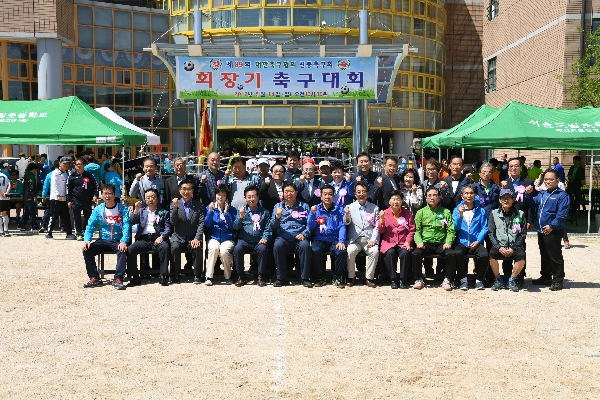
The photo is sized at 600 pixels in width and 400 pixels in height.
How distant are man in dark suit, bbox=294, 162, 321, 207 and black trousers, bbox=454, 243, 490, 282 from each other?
223 centimetres

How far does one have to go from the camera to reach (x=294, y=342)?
6.66m

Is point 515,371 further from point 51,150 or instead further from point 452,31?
point 452,31

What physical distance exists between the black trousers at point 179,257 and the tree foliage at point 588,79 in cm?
1703

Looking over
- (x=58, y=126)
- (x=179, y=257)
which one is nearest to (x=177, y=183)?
(x=179, y=257)

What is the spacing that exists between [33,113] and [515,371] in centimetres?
1375

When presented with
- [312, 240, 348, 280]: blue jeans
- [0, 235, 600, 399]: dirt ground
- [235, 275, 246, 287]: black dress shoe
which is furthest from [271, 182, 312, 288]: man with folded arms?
[235, 275, 246, 287]: black dress shoe

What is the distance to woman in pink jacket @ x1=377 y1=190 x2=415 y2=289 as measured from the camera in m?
9.56

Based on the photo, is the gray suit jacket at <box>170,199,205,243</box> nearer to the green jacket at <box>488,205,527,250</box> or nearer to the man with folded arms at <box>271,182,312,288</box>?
the man with folded arms at <box>271,182,312,288</box>

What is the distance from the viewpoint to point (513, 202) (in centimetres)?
→ 965

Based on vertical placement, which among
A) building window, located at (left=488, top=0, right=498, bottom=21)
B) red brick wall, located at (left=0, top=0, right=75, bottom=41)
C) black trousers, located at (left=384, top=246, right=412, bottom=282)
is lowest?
black trousers, located at (left=384, top=246, right=412, bottom=282)

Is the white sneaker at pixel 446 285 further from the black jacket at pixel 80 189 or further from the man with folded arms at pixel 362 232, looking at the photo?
the black jacket at pixel 80 189

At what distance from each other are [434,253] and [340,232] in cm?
135

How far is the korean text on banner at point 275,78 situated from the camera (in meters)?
15.0

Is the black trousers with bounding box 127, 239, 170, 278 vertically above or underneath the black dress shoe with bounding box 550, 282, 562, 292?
above
